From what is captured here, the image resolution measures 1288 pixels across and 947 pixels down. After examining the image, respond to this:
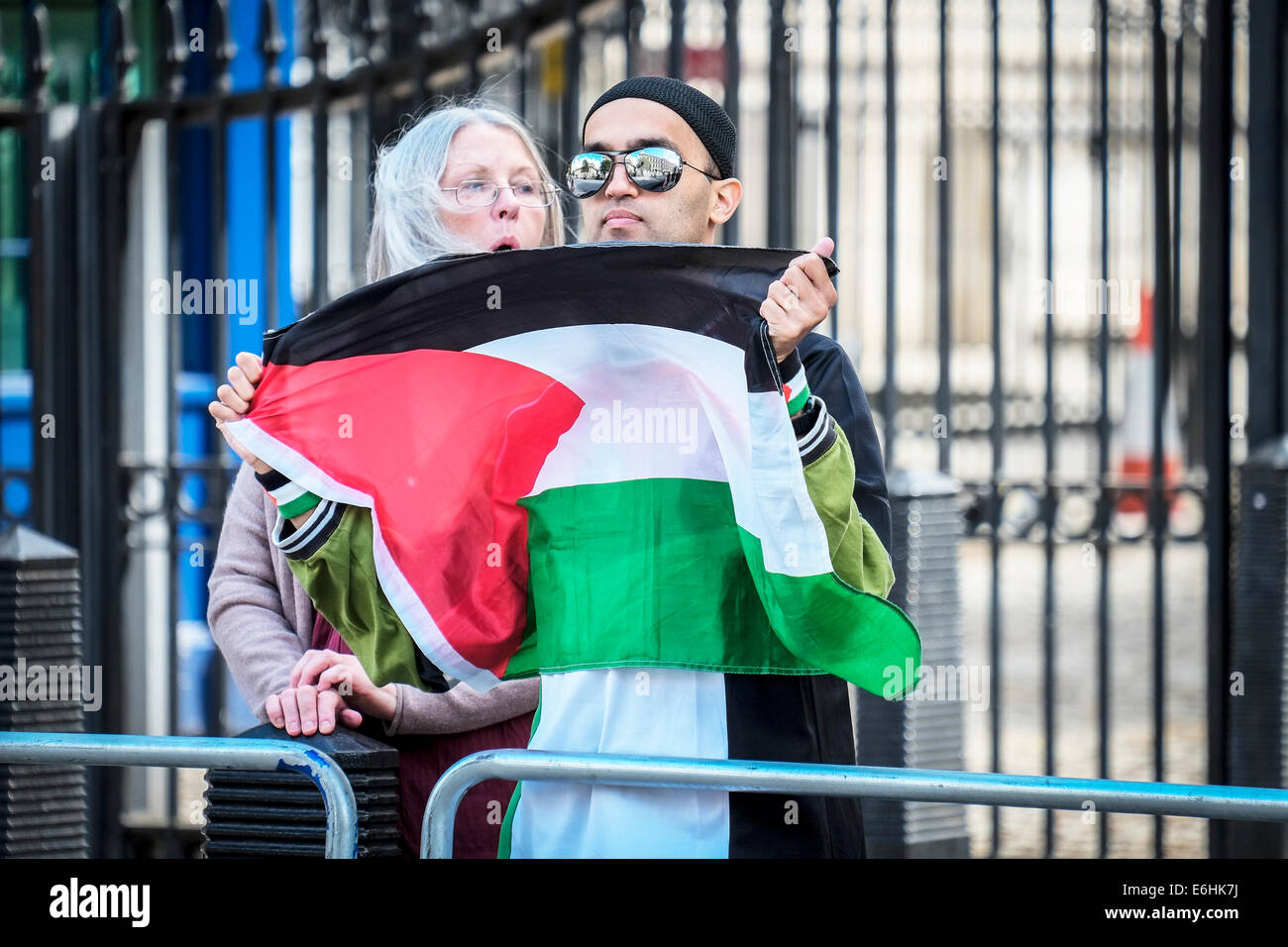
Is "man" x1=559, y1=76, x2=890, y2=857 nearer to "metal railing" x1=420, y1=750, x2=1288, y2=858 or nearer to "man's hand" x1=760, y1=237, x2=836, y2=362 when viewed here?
"man's hand" x1=760, y1=237, x2=836, y2=362

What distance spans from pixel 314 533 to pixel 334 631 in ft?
1.44

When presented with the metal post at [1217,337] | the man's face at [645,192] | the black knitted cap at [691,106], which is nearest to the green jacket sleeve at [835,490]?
the man's face at [645,192]

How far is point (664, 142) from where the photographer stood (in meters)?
2.46

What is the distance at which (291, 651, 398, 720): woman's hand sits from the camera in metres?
2.53

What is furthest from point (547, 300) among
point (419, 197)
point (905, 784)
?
point (905, 784)

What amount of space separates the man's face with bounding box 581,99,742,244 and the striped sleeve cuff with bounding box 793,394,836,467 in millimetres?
427

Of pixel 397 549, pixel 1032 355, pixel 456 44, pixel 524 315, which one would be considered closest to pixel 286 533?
pixel 397 549

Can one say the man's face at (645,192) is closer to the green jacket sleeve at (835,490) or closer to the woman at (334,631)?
the woman at (334,631)

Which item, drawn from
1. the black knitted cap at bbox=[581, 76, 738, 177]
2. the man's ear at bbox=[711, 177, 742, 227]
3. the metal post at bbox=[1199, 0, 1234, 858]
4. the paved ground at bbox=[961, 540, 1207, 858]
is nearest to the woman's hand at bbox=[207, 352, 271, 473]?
the black knitted cap at bbox=[581, 76, 738, 177]

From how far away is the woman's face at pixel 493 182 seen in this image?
2738mm

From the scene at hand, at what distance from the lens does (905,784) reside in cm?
205

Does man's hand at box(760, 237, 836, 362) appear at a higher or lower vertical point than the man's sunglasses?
lower

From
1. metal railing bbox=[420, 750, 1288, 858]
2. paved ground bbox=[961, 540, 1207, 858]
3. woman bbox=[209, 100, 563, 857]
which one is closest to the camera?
metal railing bbox=[420, 750, 1288, 858]

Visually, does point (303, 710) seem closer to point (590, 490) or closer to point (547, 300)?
point (590, 490)
